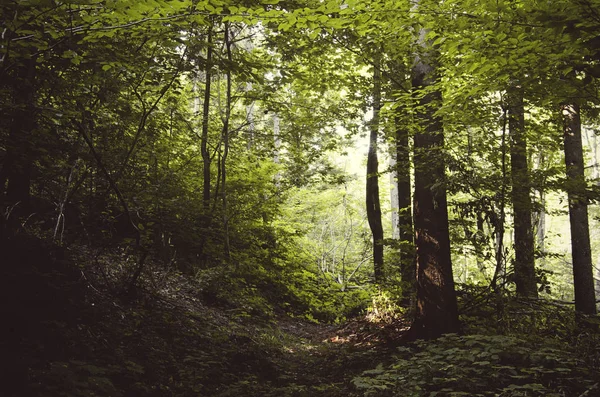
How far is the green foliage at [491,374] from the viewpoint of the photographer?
11.6 feet

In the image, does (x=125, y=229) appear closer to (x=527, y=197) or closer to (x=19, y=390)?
(x=19, y=390)

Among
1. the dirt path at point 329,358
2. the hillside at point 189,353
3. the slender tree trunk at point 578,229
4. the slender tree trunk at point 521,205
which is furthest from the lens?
the slender tree trunk at point 578,229

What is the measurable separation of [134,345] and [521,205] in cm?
655

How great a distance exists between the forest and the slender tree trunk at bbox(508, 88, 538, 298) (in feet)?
0.19

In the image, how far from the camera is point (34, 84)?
15.6 ft

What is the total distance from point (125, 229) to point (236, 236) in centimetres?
266

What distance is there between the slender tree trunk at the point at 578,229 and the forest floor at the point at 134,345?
376 centimetres

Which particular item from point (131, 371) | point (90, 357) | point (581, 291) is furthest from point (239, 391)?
point (581, 291)

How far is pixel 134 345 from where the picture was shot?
4676 millimetres

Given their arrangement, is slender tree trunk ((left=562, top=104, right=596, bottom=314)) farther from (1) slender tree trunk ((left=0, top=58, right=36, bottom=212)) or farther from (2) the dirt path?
(1) slender tree trunk ((left=0, top=58, right=36, bottom=212))

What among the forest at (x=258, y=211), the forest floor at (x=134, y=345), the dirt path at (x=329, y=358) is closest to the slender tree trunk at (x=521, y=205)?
the forest at (x=258, y=211)

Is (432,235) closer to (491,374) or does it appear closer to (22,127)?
(491,374)

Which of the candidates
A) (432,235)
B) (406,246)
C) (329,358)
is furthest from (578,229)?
(329,358)

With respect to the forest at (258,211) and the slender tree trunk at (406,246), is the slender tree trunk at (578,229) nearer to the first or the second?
the forest at (258,211)
